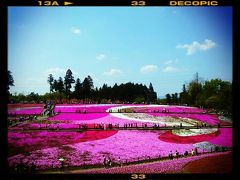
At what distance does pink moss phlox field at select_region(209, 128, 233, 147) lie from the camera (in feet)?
24.1

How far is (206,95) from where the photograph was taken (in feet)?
26.6

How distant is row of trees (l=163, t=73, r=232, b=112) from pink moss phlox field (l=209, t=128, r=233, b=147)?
17.2 inches

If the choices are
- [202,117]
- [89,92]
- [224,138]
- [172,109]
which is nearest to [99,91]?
[89,92]

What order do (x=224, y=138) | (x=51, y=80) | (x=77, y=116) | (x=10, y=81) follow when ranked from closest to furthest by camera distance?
(x=10, y=81)
(x=224, y=138)
(x=51, y=80)
(x=77, y=116)

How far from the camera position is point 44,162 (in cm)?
717

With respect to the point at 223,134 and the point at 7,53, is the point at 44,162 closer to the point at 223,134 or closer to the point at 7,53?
the point at 7,53

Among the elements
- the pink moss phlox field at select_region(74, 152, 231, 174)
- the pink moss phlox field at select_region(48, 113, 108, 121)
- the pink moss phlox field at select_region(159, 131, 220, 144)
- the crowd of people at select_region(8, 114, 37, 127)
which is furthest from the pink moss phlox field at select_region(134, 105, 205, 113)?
the crowd of people at select_region(8, 114, 37, 127)

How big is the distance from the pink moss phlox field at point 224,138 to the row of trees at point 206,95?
438 millimetres

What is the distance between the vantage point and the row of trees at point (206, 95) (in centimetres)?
757

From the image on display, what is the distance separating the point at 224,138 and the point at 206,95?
1116 mm

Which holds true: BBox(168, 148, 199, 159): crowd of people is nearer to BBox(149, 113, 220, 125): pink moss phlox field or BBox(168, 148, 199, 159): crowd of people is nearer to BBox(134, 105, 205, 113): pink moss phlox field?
BBox(149, 113, 220, 125): pink moss phlox field

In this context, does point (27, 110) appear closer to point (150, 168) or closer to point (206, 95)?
point (150, 168)

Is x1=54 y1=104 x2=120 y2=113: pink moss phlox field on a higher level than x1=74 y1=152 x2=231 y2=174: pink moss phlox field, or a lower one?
higher
